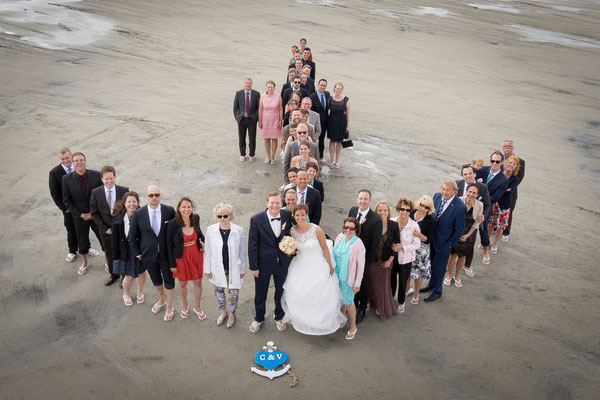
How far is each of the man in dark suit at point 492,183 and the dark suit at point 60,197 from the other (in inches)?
276

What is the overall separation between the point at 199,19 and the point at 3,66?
32.4 feet

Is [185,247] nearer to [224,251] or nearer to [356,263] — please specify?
[224,251]

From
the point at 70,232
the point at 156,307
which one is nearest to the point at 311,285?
the point at 156,307

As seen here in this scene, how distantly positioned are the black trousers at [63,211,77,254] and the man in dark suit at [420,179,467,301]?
19.4 feet

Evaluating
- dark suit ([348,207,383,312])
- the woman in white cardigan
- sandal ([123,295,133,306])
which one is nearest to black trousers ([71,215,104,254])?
sandal ([123,295,133,306])

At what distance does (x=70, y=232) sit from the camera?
26.0 feet

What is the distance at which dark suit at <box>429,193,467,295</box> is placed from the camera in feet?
23.1

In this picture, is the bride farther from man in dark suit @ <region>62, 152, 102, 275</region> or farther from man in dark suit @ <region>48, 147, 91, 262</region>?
man in dark suit @ <region>48, 147, 91, 262</region>

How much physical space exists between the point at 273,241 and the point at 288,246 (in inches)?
11.9

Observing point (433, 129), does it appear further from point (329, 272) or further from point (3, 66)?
point (3, 66)

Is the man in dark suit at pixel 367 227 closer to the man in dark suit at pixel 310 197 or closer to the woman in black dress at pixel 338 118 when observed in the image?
the man in dark suit at pixel 310 197

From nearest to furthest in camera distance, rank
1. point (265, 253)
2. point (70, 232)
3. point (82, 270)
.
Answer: point (265, 253) < point (82, 270) < point (70, 232)

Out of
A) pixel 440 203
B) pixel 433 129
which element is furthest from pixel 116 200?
pixel 433 129

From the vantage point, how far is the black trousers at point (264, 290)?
6.57 meters
